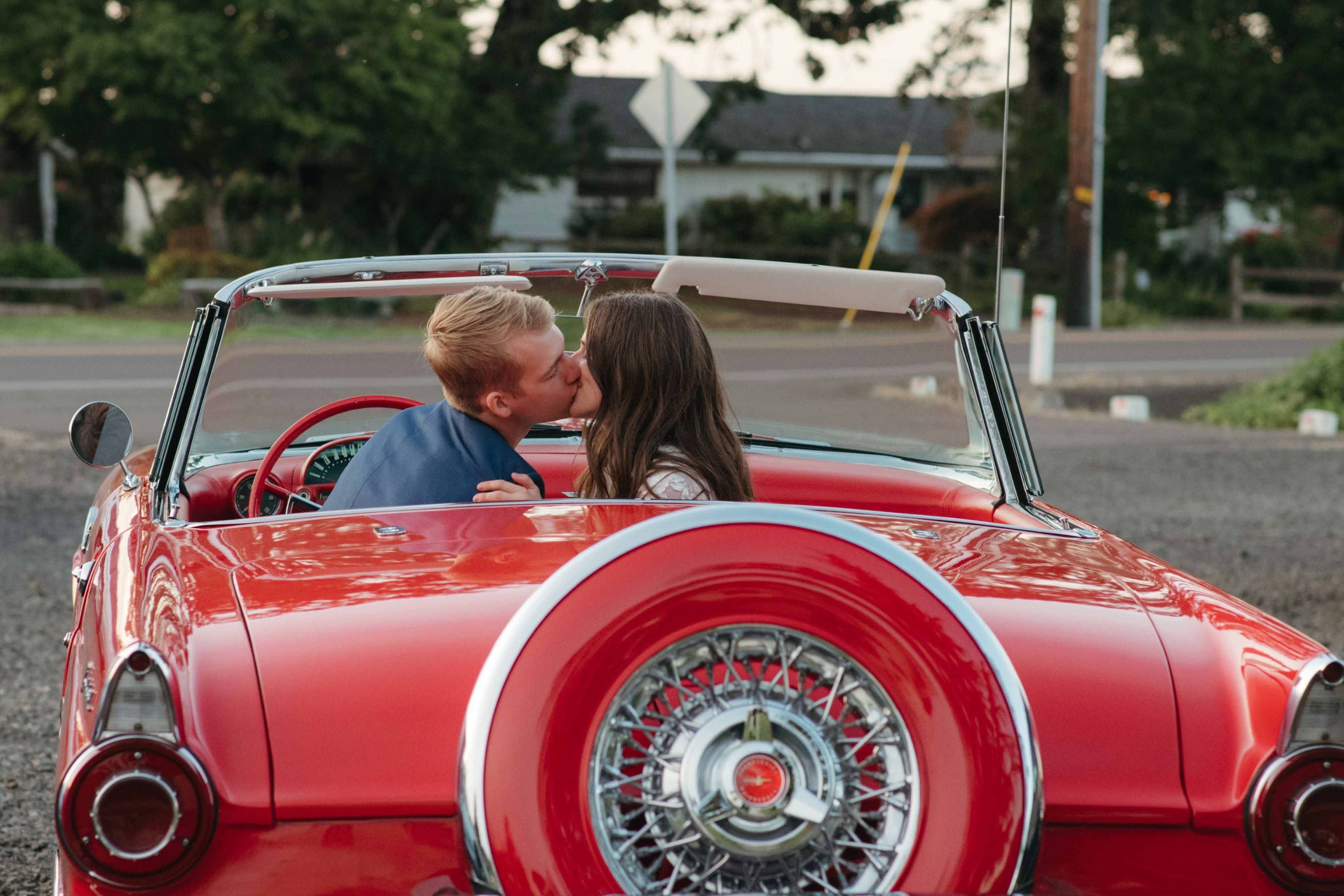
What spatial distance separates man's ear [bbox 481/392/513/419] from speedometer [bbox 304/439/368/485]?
83cm

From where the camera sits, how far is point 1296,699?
6.05ft

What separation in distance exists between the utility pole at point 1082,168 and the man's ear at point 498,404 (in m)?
13.8

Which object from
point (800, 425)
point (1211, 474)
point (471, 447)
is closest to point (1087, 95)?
point (1211, 474)

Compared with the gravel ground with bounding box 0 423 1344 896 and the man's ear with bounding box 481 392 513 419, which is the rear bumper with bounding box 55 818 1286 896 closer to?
the man's ear with bounding box 481 392 513 419

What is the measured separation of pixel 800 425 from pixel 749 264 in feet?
2.41

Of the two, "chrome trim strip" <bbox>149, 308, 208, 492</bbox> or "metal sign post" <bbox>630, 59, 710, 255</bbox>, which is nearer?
"chrome trim strip" <bbox>149, 308, 208, 492</bbox>

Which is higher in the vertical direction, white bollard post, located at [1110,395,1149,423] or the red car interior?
the red car interior

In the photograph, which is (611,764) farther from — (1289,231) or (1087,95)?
(1289,231)

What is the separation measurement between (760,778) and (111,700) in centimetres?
77

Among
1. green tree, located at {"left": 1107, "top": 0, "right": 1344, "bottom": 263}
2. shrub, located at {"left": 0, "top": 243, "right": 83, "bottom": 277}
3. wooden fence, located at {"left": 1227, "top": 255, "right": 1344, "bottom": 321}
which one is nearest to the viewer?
shrub, located at {"left": 0, "top": 243, "right": 83, "bottom": 277}

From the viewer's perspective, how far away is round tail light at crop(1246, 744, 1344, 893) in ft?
5.86

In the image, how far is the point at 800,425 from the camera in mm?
3660

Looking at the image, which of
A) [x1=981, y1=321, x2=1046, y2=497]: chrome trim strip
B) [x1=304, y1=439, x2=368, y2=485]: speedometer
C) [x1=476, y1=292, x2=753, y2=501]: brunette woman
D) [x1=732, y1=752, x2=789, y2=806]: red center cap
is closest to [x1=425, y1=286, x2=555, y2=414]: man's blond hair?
[x1=476, y1=292, x2=753, y2=501]: brunette woman

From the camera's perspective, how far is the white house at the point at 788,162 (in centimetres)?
3766
